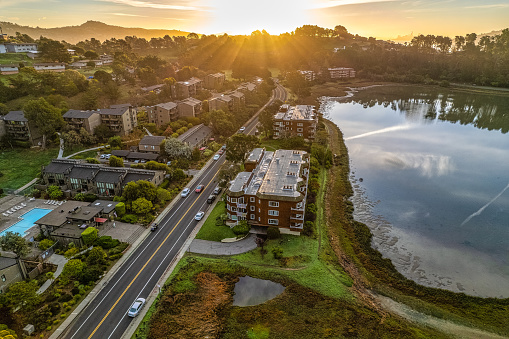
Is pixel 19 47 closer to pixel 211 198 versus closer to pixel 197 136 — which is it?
pixel 197 136

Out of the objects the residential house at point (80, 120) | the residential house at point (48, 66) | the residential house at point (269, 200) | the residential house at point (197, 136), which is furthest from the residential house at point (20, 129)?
the residential house at point (269, 200)

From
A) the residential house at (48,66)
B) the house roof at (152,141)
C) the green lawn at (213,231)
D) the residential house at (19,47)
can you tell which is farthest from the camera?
the residential house at (19,47)

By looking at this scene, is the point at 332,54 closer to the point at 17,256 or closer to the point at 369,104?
the point at 369,104

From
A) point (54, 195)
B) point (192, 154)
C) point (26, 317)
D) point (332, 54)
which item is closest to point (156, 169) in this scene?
point (192, 154)

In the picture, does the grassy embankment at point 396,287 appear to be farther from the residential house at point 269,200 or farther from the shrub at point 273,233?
the shrub at point 273,233

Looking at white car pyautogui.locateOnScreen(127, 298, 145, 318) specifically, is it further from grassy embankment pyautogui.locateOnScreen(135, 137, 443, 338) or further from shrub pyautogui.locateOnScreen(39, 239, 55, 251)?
shrub pyautogui.locateOnScreen(39, 239, 55, 251)

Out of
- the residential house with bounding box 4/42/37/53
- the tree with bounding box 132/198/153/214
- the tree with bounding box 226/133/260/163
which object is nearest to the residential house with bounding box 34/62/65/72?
the residential house with bounding box 4/42/37/53
